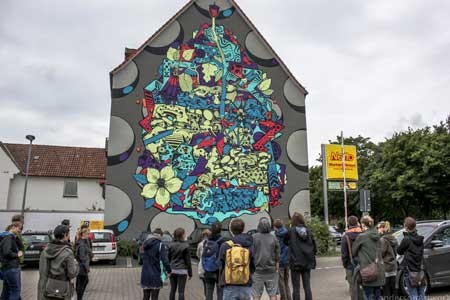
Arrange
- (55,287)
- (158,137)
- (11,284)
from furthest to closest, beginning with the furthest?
1. (158,137)
2. (11,284)
3. (55,287)

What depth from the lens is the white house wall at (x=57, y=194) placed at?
34.4 meters

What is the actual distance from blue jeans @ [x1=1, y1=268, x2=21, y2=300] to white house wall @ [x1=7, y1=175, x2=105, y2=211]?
27994 mm

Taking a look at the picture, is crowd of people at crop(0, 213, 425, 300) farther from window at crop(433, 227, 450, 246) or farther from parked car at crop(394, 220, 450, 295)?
window at crop(433, 227, 450, 246)

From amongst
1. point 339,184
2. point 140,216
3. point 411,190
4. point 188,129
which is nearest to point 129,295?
point 140,216

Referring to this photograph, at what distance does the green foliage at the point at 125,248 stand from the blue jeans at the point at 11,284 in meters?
13.1

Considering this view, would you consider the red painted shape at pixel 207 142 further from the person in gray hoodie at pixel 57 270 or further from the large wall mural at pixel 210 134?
the person in gray hoodie at pixel 57 270

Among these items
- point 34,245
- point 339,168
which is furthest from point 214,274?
point 339,168

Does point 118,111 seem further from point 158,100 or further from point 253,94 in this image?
point 253,94

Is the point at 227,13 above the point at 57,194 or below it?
above

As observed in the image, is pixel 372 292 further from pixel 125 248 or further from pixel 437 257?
pixel 125 248

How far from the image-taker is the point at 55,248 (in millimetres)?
5684

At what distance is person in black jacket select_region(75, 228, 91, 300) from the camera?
9344 millimetres

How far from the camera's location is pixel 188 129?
23.3 metres

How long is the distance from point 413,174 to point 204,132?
20288mm
